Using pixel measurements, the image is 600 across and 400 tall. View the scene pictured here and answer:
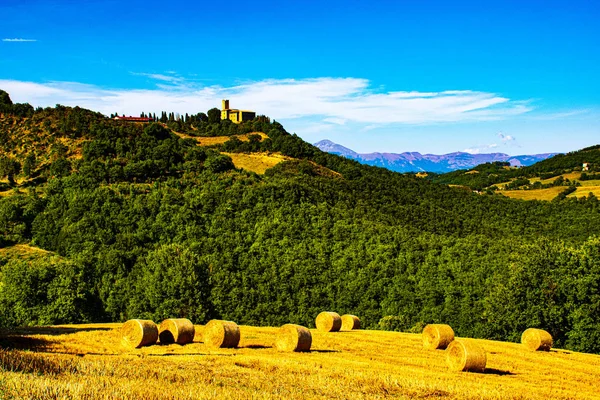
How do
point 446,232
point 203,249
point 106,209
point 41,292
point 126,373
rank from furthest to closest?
1. point 446,232
2. point 106,209
3. point 203,249
4. point 41,292
5. point 126,373

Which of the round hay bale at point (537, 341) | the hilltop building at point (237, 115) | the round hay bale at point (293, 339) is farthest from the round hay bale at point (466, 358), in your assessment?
the hilltop building at point (237, 115)

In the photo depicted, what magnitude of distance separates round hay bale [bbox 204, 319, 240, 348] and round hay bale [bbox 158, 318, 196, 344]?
967 mm

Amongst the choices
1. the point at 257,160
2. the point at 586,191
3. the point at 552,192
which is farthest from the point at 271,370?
the point at 552,192

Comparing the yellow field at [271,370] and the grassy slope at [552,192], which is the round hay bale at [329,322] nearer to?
the yellow field at [271,370]

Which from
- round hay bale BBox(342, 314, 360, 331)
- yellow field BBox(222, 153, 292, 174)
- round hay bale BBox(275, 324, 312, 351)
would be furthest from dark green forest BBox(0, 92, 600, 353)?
round hay bale BBox(275, 324, 312, 351)

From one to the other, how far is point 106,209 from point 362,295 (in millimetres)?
33645

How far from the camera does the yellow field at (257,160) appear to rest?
96.1 metres

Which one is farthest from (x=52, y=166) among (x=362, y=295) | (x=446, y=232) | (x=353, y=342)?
(x=353, y=342)

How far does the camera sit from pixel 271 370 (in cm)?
1678

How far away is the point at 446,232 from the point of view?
6794 centimetres

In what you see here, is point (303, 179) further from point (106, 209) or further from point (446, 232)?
point (106, 209)

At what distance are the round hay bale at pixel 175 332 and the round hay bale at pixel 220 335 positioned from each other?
97 centimetres

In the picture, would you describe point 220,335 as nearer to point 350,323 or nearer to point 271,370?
point 271,370

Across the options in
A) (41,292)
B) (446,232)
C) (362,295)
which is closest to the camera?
(41,292)
